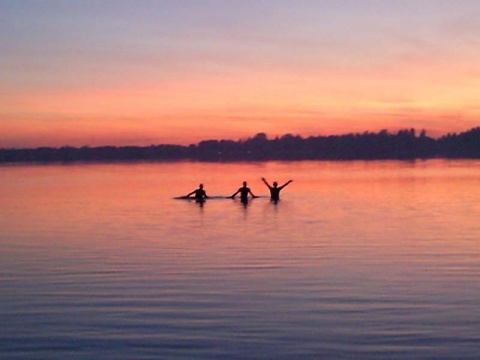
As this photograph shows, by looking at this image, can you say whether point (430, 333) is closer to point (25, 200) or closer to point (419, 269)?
point (419, 269)

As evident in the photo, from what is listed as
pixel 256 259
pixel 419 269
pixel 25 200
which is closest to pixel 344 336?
pixel 419 269

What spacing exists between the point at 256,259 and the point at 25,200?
30006 millimetres

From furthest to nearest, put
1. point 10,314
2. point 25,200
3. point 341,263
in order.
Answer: point 25,200, point 341,263, point 10,314

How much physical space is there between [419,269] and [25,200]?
33595 mm

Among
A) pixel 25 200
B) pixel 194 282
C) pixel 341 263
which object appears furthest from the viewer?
pixel 25 200

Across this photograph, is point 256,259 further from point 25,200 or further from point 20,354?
point 25,200

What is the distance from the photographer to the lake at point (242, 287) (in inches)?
446

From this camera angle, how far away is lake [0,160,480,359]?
11.3 metres

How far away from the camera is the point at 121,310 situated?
13758 mm

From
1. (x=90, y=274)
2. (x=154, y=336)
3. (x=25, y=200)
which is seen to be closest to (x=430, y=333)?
(x=154, y=336)

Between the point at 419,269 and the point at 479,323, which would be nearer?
the point at 479,323

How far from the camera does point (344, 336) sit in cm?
1166

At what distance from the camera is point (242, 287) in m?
16.0

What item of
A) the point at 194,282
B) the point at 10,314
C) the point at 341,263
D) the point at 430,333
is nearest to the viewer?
the point at 430,333
